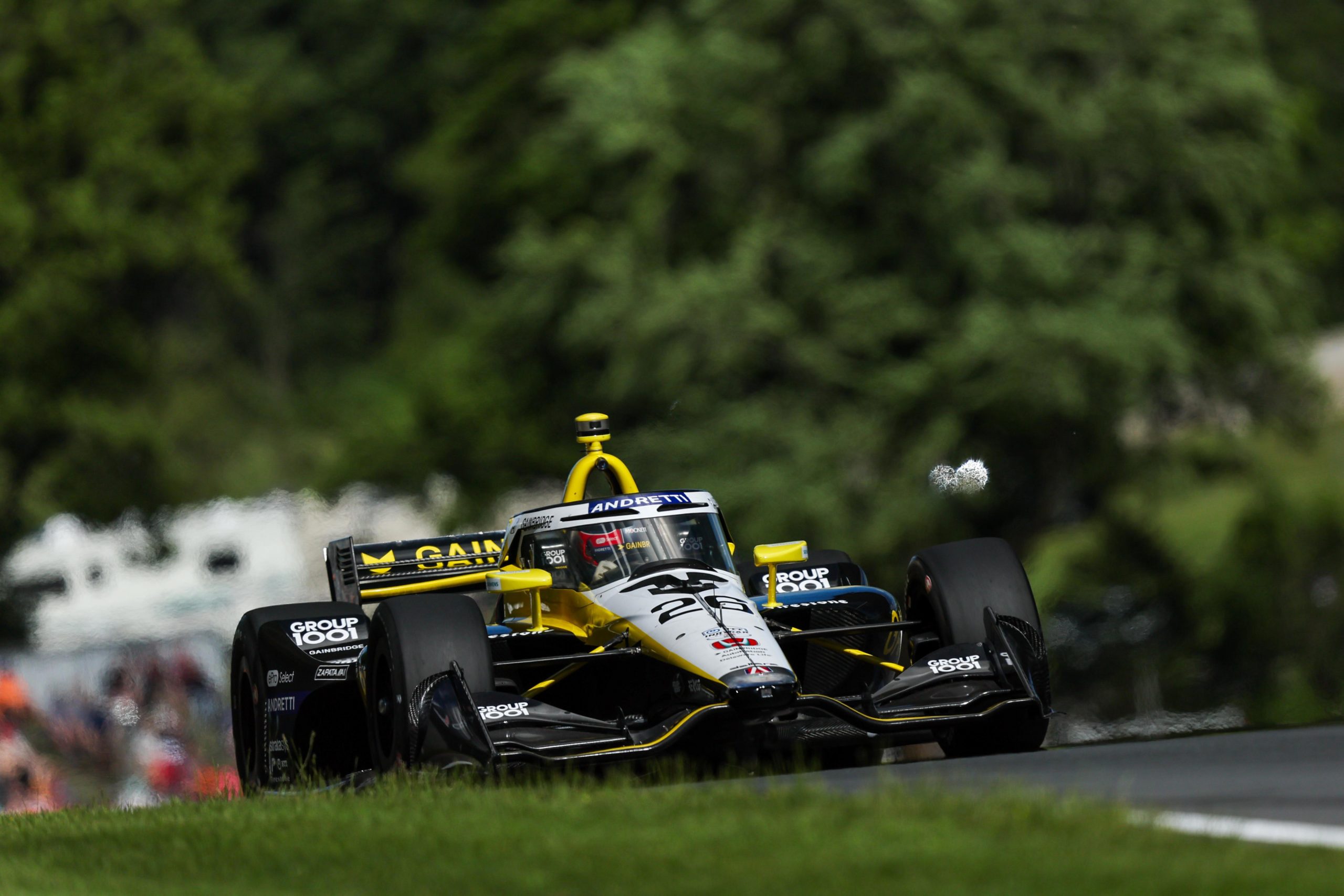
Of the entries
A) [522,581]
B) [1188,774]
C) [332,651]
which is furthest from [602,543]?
[1188,774]

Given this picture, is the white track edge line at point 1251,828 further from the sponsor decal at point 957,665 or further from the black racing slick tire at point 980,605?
the black racing slick tire at point 980,605

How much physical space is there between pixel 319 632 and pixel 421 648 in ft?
6.56

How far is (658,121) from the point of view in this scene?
26.6 meters

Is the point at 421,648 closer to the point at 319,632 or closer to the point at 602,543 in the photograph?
the point at 602,543

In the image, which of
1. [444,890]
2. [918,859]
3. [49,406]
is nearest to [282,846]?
[444,890]

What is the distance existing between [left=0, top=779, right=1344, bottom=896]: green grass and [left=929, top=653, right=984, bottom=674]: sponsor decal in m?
2.32

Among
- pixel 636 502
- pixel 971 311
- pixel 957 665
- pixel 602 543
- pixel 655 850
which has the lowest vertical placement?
pixel 655 850

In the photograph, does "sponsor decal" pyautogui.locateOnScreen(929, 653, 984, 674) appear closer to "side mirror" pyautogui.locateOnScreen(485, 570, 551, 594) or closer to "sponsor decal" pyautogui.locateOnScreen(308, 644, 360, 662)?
"side mirror" pyautogui.locateOnScreen(485, 570, 551, 594)

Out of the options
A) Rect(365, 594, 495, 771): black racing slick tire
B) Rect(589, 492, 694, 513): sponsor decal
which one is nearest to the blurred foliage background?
Rect(589, 492, 694, 513): sponsor decal

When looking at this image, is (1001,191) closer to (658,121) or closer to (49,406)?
(658,121)

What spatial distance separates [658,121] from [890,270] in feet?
11.7

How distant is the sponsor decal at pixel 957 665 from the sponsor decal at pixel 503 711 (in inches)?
81.7

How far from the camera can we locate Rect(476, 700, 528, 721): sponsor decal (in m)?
9.53

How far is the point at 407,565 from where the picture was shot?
505 inches
